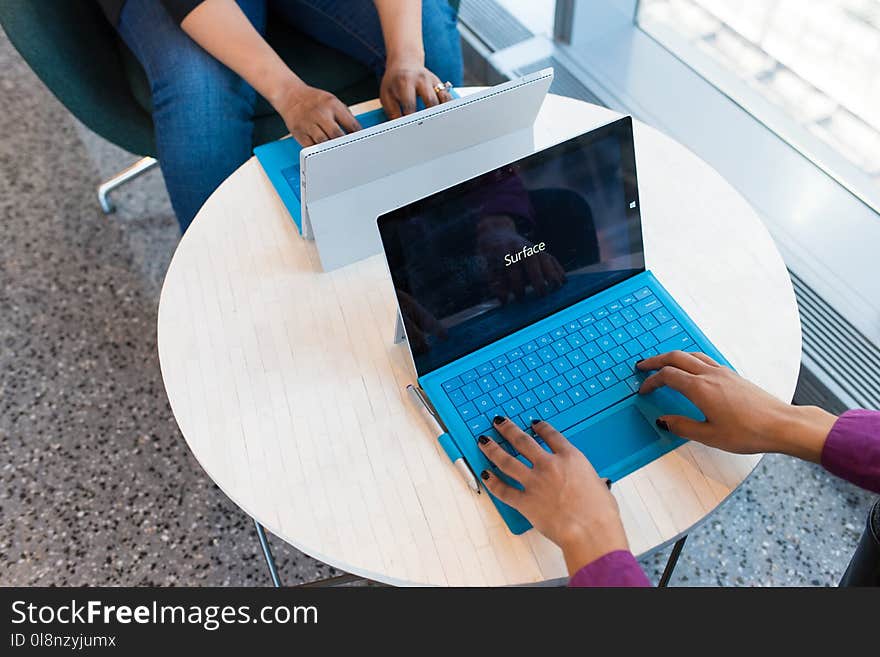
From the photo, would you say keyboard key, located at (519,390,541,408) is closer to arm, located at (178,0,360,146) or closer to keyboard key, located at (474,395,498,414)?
keyboard key, located at (474,395,498,414)

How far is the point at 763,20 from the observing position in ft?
6.03

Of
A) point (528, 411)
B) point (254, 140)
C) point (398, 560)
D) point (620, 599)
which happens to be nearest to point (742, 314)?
point (528, 411)

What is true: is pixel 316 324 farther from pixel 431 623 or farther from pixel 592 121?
pixel 592 121

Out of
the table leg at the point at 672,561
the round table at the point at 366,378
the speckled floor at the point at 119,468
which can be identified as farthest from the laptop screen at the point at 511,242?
the speckled floor at the point at 119,468

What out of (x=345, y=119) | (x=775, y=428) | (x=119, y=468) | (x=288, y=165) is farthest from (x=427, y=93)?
(x=119, y=468)

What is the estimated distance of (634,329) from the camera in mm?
1036

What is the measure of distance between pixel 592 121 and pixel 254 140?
678mm

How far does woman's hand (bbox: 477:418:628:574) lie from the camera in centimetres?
82

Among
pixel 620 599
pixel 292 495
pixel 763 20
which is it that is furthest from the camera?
pixel 763 20

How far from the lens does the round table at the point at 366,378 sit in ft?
2.92

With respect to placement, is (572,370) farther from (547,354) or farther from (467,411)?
(467,411)

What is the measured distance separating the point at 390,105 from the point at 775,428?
790 mm

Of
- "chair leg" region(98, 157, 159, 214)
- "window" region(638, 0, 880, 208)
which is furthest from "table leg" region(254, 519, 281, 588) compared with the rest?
"window" region(638, 0, 880, 208)

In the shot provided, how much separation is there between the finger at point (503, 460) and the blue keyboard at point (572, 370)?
0.02 meters
